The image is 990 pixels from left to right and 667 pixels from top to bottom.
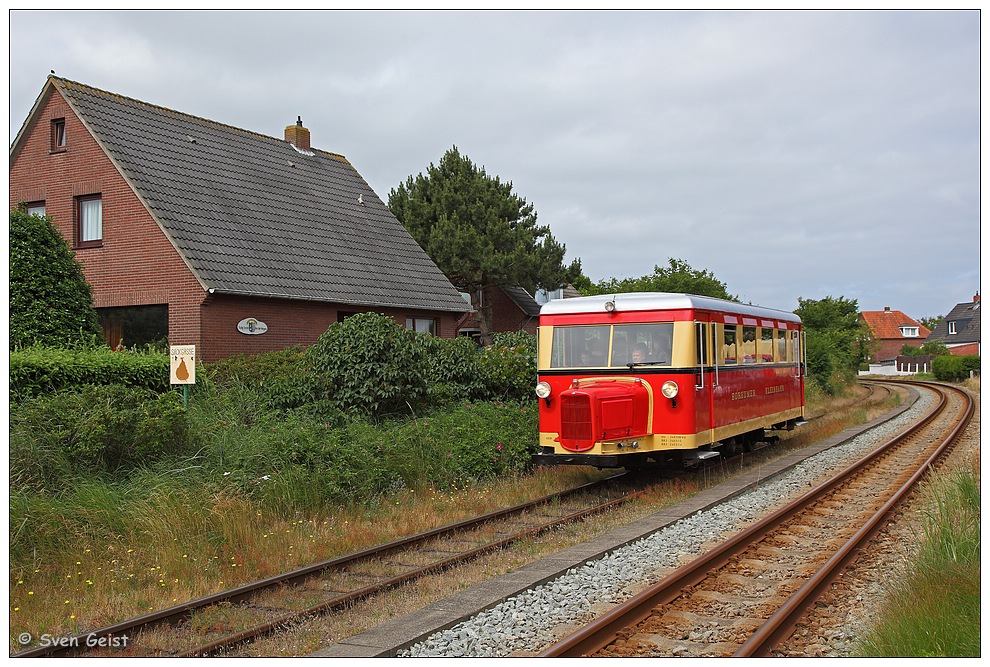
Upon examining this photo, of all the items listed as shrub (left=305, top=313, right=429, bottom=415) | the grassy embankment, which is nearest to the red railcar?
shrub (left=305, top=313, right=429, bottom=415)

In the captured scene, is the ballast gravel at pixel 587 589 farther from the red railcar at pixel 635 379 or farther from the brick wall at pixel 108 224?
the brick wall at pixel 108 224

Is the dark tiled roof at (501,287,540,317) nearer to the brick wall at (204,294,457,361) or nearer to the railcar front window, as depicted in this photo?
the brick wall at (204,294,457,361)

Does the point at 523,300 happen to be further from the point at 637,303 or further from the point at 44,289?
the point at 637,303

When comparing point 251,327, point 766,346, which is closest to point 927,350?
point 766,346

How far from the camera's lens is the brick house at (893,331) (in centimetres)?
10631

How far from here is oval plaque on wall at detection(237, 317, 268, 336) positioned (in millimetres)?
19672

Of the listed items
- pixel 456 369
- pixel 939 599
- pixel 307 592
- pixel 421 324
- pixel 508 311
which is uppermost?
pixel 508 311

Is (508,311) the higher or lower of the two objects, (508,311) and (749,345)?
the higher

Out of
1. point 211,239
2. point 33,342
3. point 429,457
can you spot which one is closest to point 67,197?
point 211,239

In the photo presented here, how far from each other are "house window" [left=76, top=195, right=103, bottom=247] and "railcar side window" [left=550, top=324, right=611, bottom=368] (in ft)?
41.2

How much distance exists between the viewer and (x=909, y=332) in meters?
109

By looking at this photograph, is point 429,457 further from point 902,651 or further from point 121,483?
point 902,651

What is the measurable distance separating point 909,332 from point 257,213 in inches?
4047

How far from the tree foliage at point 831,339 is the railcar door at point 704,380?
23.2m
